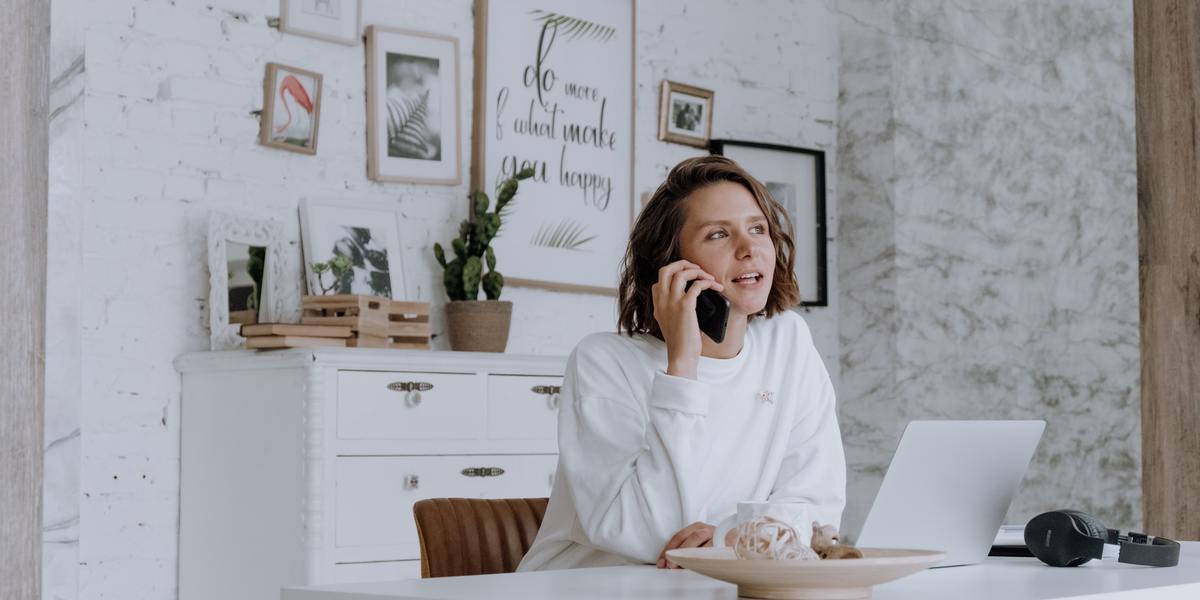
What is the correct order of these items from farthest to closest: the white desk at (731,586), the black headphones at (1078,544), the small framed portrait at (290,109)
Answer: the small framed portrait at (290,109) < the black headphones at (1078,544) < the white desk at (731,586)

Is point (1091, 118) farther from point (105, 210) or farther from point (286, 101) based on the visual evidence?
point (105, 210)

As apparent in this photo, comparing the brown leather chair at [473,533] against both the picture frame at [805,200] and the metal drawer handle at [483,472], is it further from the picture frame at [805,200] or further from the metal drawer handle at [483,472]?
the picture frame at [805,200]

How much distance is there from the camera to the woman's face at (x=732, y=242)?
2.30 meters

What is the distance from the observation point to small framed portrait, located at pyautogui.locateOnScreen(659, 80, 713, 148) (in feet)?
16.7

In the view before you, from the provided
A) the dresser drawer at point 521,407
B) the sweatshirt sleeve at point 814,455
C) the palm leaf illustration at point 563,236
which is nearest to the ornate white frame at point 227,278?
the dresser drawer at point 521,407

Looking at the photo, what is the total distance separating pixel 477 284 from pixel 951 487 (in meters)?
2.57

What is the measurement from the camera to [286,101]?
406 cm

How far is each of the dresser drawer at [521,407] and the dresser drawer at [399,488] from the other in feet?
0.25

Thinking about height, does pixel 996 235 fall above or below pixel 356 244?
above

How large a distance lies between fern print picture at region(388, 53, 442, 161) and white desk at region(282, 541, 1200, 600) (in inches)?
105

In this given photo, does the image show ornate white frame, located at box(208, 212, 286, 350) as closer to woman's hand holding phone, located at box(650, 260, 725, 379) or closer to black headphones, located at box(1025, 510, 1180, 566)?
woman's hand holding phone, located at box(650, 260, 725, 379)

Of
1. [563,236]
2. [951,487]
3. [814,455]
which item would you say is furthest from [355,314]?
[951,487]

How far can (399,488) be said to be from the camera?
3.59 m

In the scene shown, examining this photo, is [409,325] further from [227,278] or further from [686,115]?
[686,115]
